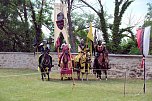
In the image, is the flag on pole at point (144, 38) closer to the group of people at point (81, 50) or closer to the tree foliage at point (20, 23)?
the group of people at point (81, 50)

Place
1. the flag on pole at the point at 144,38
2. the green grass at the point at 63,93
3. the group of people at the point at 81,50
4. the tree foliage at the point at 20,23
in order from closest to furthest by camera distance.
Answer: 1. the green grass at the point at 63,93
2. the flag on pole at the point at 144,38
3. the group of people at the point at 81,50
4. the tree foliage at the point at 20,23

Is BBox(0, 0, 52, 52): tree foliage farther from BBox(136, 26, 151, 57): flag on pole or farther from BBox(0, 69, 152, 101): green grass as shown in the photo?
BBox(136, 26, 151, 57): flag on pole

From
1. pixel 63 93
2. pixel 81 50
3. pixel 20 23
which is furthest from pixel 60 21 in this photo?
pixel 20 23

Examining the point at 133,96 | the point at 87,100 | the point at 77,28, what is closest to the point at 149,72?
the point at 133,96

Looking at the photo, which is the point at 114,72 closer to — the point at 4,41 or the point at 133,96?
the point at 133,96

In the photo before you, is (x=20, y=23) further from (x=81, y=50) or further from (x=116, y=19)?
(x=81, y=50)

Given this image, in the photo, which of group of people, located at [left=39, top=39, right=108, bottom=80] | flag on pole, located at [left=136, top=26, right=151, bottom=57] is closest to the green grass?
flag on pole, located at [left=136, top=26, right=151, bottom=57]

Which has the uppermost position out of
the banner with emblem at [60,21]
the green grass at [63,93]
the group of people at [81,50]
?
the banner with emblem at [60,21]

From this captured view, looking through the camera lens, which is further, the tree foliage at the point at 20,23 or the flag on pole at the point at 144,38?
the tree foliage at the point at 20,23

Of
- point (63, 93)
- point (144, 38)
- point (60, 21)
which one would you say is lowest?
point (63, 93)

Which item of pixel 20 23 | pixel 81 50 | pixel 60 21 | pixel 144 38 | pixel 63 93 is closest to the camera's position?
pixel 63 93

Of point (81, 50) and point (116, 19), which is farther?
point (116, 19)

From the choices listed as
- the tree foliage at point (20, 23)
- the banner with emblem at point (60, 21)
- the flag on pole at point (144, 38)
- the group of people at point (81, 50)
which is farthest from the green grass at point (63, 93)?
the tree foliage at point (20, 23)

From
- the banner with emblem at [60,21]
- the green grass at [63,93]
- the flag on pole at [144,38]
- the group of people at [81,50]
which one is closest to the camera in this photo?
the green grass at [63,93]
